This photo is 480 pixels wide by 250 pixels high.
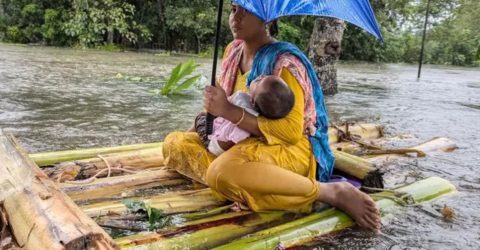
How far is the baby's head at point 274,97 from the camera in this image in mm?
2254

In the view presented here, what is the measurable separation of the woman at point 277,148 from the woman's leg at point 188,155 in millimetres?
345

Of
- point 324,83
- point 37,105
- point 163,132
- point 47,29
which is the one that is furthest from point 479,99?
point 47,29

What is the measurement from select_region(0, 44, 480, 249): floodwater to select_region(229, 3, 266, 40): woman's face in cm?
110

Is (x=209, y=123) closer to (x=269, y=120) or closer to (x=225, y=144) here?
(x=225, y=144)

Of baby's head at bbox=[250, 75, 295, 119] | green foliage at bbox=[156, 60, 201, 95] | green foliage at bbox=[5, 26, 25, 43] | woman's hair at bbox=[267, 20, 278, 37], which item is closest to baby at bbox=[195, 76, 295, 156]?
baby's head at bbox=[250, 75, 295, 119]

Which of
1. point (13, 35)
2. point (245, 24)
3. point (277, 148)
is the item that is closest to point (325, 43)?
point (245, 24)

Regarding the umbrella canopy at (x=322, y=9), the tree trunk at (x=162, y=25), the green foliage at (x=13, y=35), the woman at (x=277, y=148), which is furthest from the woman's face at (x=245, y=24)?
the green foliage at (x=13, y=35)

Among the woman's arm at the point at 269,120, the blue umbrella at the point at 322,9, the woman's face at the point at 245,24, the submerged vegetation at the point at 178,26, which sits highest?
the submerged vegetation at the point at 178,26

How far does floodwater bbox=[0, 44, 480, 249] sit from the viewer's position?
A: 108 inches

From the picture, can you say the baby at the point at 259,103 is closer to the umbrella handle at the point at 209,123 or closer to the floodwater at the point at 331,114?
the umbrella handle at the point at 209,123

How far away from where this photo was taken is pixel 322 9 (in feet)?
7.54

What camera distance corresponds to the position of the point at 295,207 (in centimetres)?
255

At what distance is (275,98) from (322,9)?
1.54 ft

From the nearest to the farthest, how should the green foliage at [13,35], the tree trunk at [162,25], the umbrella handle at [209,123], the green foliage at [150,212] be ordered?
1. the green foliage at [150,212]
2. the umbrella handle at [209,123]
3. the green foliage at [13,35]
4. the tree trunk at [162,25]
